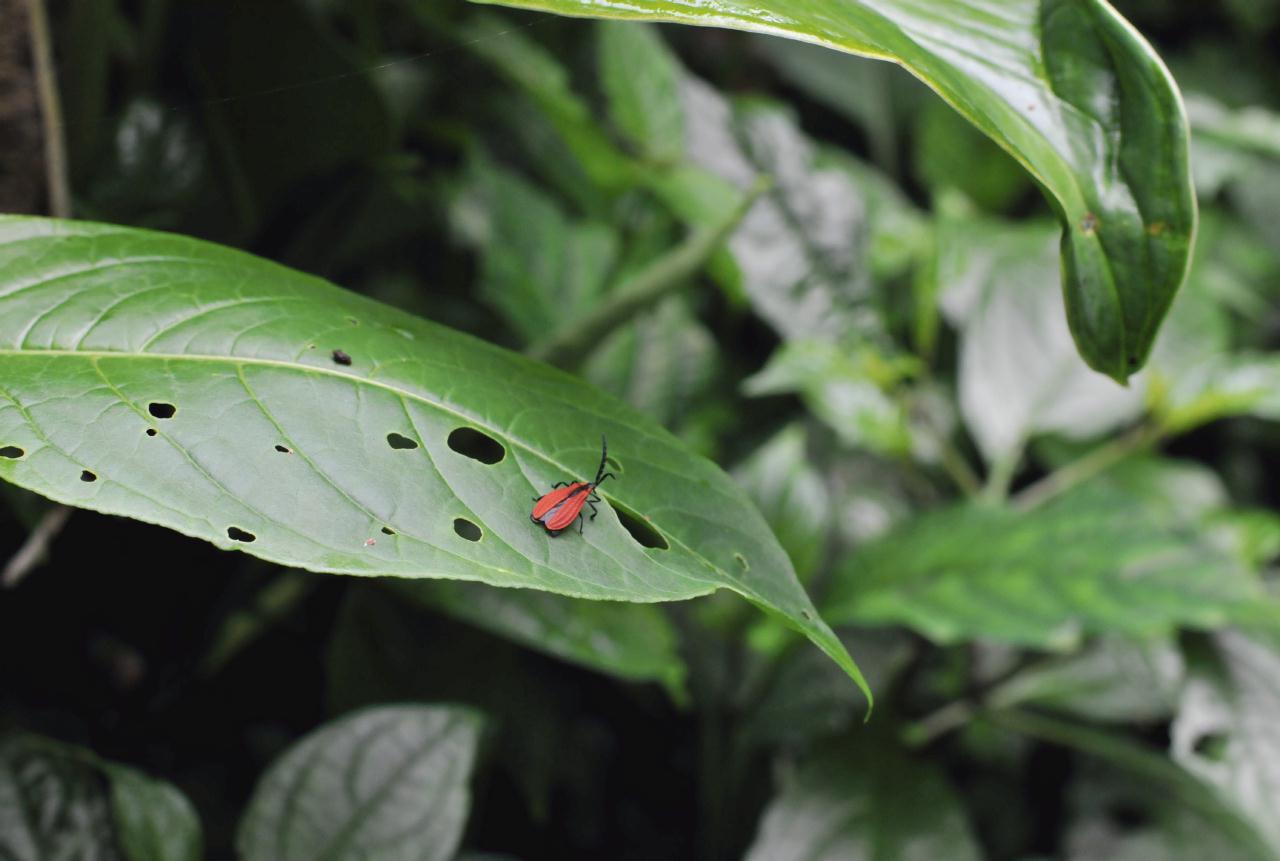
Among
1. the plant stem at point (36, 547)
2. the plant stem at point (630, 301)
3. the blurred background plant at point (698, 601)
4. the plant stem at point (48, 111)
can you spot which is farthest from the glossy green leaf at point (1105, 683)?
the plant stem at point (48, 111)

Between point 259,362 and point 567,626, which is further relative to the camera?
point 567,626

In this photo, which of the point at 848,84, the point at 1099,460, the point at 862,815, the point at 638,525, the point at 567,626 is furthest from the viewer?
the point at 848,84

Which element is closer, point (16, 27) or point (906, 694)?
point (16, 27)

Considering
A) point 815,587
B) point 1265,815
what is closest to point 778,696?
point 815,587

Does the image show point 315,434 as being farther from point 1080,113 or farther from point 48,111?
point 48,111

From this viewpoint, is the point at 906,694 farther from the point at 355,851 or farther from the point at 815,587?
the point at 355,851

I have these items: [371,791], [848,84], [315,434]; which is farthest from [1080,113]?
[848,84]

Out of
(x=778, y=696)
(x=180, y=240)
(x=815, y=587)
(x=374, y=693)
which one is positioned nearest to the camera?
(x=180, y=240)

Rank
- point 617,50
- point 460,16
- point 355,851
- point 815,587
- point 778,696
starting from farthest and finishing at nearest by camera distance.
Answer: point 460,16, point 617,50, point 815,587, point 778,696, point 355,851
